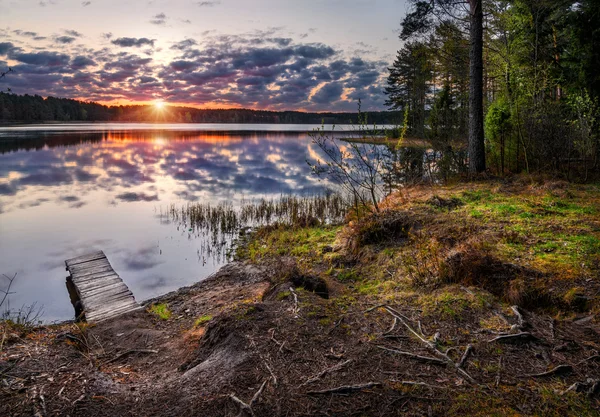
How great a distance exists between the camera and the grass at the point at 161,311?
6.86 metres

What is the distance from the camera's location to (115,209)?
16.2m

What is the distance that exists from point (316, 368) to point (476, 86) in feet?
43.4

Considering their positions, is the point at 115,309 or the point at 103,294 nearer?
the point at 115,309

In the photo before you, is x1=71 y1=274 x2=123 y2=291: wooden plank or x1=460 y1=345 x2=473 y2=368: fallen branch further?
x1=71 y1=274 x2=123 y2=291: wooden plank

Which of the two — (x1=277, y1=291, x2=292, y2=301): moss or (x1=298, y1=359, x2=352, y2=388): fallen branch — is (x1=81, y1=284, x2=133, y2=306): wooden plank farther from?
(x1=298, y1=359, x2=352, y2=388): fallen branch

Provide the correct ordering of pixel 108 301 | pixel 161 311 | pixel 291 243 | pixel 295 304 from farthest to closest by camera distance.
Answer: pixel 291 243 < pixel 108 301 < pixel 161 311 < pixel 295 304

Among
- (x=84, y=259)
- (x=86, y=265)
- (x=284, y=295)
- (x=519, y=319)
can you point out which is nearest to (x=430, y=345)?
(x=519, y=319)

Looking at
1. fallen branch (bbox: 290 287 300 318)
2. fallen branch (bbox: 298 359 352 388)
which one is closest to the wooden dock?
fallen branch (bbox: 290 287 300 318)

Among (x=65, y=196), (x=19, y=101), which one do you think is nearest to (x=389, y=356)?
(x=65, y=196)

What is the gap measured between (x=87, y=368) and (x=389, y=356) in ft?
10.3

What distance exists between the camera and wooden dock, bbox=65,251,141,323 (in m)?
6.86

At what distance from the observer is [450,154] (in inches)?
619

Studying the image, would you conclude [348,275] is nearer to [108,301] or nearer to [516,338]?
[516,338]

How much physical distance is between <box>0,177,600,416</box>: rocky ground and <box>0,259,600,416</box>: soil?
Result: 0.01 meters
